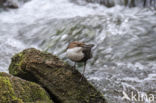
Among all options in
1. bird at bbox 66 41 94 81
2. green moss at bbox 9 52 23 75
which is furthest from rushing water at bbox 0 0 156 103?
green moss at bbox 9 52 23 75

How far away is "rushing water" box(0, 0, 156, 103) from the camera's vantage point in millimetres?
5594

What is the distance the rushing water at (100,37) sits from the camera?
559 centimetres

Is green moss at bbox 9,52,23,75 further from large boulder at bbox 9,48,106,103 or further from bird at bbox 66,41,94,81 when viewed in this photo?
bird at bbox 66,41,94,81

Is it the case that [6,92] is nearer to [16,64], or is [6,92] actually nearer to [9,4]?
[16,64]

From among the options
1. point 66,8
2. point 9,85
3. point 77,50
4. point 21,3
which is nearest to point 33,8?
point 21,3

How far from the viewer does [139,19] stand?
9.12 meters

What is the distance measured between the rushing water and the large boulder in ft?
3.89

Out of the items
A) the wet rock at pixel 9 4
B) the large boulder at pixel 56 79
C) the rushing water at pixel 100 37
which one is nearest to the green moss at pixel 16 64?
the large boulder at pixel 56 79

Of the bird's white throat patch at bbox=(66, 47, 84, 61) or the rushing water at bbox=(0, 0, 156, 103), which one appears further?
the rushing water at bbox=(0, 0, 156, 103)

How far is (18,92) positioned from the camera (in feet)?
9.08

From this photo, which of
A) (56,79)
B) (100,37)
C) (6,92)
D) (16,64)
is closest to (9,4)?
(100,37)

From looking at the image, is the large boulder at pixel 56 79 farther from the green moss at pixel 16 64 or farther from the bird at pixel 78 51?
the bird at pixel 78 51

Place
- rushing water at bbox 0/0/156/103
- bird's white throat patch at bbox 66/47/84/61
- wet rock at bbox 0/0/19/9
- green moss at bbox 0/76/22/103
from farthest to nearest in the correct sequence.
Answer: wet rock at bbox 0/0/19/9 → rushing water at bbox 0/0/156/103 → bird's white throat patch at bbox 66/47/84/61 → green moss at bbox 0/76/22/103

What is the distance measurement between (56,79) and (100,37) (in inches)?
184
